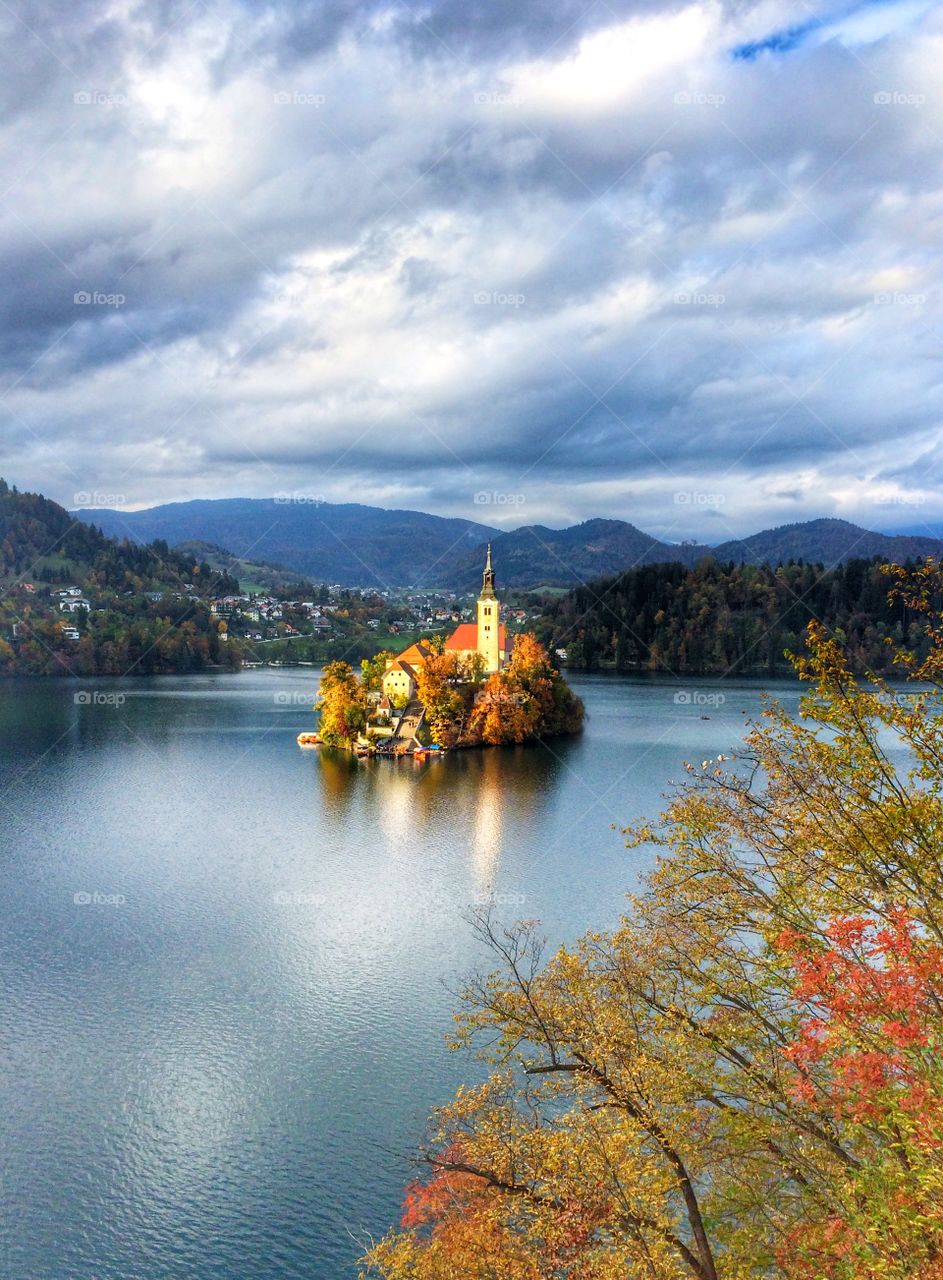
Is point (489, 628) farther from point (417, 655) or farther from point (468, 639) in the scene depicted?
point (417, 655)

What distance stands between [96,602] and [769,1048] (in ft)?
487

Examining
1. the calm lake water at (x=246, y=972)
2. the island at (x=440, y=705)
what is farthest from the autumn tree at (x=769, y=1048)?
the island at (x=440, y=705)

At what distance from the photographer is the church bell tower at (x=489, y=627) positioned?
239 feet

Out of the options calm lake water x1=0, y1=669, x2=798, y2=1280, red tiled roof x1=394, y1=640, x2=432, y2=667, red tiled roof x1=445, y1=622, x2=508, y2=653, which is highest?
red tiled roof x1=445, y1=622, x2=508, y2=653

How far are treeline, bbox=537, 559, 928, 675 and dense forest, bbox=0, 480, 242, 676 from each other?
53193 millimetres

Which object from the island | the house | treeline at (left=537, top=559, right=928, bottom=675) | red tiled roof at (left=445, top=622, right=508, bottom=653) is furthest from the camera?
treeline at (left=537, top=559, right=928, bottom=675)

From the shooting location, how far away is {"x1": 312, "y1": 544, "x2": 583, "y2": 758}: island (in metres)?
62.7

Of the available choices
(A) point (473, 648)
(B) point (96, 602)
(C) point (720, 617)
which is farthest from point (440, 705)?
(B) point (96, 602)

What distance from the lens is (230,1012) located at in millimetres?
22109

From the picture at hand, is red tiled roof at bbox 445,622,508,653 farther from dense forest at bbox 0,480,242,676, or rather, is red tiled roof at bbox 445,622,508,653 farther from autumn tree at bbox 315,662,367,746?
dense forest at bbox 0,480,242,676

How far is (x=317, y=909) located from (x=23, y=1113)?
12.1 metres

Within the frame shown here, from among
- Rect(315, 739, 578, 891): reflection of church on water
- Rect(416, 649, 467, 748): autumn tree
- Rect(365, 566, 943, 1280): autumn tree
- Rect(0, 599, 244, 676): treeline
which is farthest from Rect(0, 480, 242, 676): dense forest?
Rect(365, 566, 943, 1280): autumn tree

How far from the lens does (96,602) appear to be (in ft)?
477

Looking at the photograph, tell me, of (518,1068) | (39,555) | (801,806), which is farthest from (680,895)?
(39,555)
